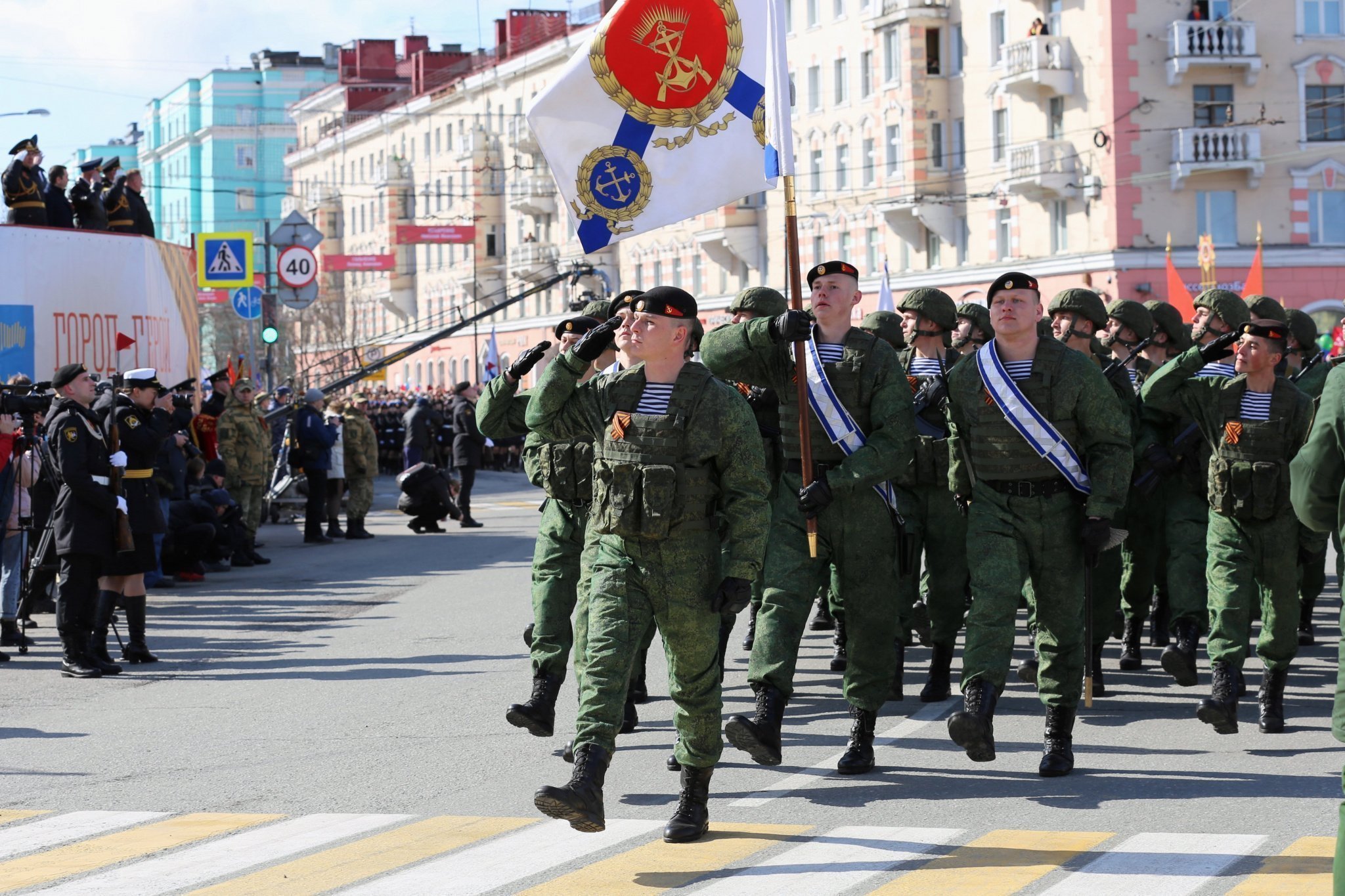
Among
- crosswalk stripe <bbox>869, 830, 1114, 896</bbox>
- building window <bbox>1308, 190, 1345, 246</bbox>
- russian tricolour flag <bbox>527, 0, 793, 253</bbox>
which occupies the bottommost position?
→ crosswalk stripe <bbox>869, 830, 1114, 896</bbox>

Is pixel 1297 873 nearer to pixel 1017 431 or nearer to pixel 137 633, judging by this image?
pixel 1017 431

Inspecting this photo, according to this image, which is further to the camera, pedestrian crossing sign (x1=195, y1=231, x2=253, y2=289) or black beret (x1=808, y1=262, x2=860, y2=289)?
pedestrian crossing sign (x1=195, y1=231, x2=253, y2=289)

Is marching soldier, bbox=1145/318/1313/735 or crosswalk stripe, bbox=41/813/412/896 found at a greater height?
marching soldier, bbox=1145/318/1313/735

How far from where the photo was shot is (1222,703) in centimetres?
880

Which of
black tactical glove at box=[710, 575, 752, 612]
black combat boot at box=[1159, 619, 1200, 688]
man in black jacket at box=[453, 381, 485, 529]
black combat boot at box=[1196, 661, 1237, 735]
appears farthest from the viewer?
man in black jacket at box=[453, 381, 485, 529]

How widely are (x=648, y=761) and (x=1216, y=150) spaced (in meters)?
40.1

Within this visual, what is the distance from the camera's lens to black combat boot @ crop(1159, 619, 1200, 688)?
9.83 m

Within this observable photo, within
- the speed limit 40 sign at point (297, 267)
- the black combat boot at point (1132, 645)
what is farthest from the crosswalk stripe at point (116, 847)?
the speed limit 40 sign at point (297, 267)

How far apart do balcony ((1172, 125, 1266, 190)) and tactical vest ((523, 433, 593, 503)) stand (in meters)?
38.9

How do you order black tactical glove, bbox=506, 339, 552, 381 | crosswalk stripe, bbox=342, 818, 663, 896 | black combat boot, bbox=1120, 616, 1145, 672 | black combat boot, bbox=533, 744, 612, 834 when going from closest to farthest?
crosswalk stripe, bbox=342, 818, 663, 896 → black combat boot, bbox=533, 744, 612, 834 → black tactical glove, bbox=506, 339, 552, 381 → black combat boot, bbox=1120, 616, 1145, 672

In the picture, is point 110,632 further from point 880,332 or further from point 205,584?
point 880,332

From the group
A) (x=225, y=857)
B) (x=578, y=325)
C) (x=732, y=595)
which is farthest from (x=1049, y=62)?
(x=225, y=857)

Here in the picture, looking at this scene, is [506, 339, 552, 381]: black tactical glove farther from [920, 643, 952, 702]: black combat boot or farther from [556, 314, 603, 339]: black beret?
[920, 643, 952, 702]: black combat boot

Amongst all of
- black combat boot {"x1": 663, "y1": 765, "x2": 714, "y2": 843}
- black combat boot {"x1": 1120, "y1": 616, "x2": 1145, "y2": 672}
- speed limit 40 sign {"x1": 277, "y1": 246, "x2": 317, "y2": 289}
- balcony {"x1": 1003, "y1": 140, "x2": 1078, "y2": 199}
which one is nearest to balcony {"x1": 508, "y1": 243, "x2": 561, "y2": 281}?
balcony {"x1": 1003, "y1": 140, "x2": 1078, "y2": 199}
